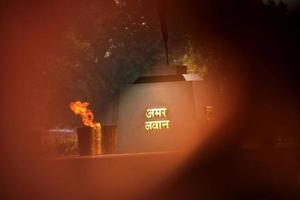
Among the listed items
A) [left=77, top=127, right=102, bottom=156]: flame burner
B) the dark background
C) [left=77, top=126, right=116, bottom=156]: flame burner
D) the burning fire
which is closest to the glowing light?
the burning fire

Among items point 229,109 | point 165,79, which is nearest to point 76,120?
point 165,79

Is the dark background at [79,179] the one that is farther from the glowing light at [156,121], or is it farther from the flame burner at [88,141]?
the glowing light at [156,121]

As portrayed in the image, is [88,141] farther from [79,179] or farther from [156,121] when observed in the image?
[156,121]

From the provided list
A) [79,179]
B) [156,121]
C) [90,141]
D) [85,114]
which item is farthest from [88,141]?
[156,121]

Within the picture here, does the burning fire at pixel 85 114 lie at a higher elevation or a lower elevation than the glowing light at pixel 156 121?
higher

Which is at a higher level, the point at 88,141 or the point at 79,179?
the point at 88,141

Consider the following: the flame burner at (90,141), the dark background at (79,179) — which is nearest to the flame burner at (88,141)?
the flame burner at (90,141)

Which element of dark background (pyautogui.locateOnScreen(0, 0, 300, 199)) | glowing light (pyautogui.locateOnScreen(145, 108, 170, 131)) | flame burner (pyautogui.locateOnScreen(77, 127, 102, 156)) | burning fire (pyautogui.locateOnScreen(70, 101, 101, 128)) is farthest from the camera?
glowing light (pyautogui.locateOnScreen(145, 108, 170, 131))

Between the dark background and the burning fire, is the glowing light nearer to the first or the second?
the burning fire

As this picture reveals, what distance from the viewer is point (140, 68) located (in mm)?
58281

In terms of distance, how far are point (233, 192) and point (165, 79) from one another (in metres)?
15.9

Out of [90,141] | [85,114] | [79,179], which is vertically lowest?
[79,179]

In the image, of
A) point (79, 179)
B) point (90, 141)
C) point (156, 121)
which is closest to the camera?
point (79, 179)

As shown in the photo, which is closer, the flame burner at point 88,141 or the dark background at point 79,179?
the dark background at point 79,179
